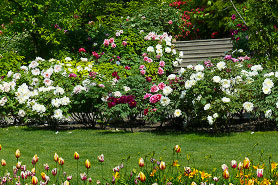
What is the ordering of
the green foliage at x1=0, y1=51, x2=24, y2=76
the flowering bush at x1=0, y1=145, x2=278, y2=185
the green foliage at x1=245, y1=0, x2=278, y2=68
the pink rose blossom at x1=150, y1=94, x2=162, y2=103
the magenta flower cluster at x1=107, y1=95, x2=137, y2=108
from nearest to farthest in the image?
the flowering bush at x1=0, y1=145, x2=278, y2=185
the pink rose blossom at x1=150, y1=94, x2=162, y2=103
the magenta flower cluster at x1=107, y1=95, x2=137, y2=108
the green foliage at x1=245, y1=0, x2=278, y2=68
the green foliage at x1=0, y1=51, x2=24, y2=76

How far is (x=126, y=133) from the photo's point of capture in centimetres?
866

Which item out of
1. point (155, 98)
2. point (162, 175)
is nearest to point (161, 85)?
point (155, 98)

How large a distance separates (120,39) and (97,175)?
8.59m

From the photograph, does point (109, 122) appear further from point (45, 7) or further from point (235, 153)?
point (45, 7)

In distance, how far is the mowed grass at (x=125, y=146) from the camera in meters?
6.16

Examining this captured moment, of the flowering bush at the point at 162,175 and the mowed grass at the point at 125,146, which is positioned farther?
the mowed grass at the point at 125,146

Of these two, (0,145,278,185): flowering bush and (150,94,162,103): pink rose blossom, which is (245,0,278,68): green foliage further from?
(0,145,278,185): flowering bush

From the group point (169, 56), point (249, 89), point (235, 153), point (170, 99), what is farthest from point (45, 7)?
point (235, 153)

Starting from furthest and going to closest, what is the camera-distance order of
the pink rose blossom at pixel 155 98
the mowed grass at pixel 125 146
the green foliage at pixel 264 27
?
the green foliage at pixel 264 27 → the pink rose blossom at pixel 155 98 → the mowed grass at pixel 125 146

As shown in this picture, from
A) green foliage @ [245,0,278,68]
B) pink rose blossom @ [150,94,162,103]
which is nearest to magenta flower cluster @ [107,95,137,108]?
pink rose blossom @ [150,94,162,103]

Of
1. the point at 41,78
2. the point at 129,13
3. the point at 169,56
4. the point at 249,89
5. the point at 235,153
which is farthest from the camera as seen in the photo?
the point at 129,13

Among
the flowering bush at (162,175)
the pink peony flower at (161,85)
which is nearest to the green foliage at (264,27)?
the pink peony flower at (161,85)

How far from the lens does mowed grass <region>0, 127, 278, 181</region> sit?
20.2ft

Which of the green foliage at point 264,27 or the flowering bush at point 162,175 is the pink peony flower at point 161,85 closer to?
the green foliage at point 264,27
